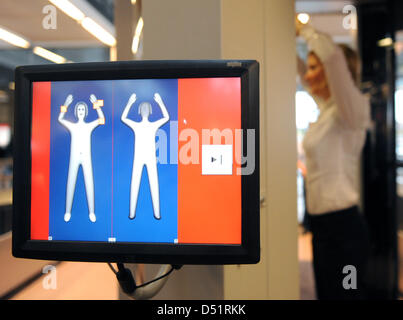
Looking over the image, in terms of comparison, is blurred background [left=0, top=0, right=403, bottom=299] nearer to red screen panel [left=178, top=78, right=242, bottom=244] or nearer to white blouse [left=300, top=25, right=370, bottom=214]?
red screen panel [left=178, top=78, right=242, bottom=244]

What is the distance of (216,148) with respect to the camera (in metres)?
0.55

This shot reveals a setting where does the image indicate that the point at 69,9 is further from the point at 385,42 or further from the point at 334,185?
the point at 385,42

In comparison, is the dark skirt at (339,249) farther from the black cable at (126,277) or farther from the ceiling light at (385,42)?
the ceiling light at (385,42)

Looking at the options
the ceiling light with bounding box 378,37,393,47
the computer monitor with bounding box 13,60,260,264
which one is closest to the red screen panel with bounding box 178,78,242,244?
the computer monitor with bounding box 13,60,260,264

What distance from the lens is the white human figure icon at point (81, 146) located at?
1.87 ft

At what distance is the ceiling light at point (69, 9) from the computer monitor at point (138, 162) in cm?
37

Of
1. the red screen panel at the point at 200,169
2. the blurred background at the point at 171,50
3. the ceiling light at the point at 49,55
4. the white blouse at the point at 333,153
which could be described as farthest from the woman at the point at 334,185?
the ceiling light at the point at 49,55

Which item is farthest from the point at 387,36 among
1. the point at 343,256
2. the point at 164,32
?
the point at 164,32

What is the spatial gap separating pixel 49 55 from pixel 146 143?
18.9 inches

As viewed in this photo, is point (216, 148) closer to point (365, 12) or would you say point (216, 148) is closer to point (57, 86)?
point (57, 86)

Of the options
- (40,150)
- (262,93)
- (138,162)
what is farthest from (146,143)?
(262,93)

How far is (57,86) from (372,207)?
98.7 inches

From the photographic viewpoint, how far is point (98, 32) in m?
0.87

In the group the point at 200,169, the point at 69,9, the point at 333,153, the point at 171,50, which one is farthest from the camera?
the point at 333,153
